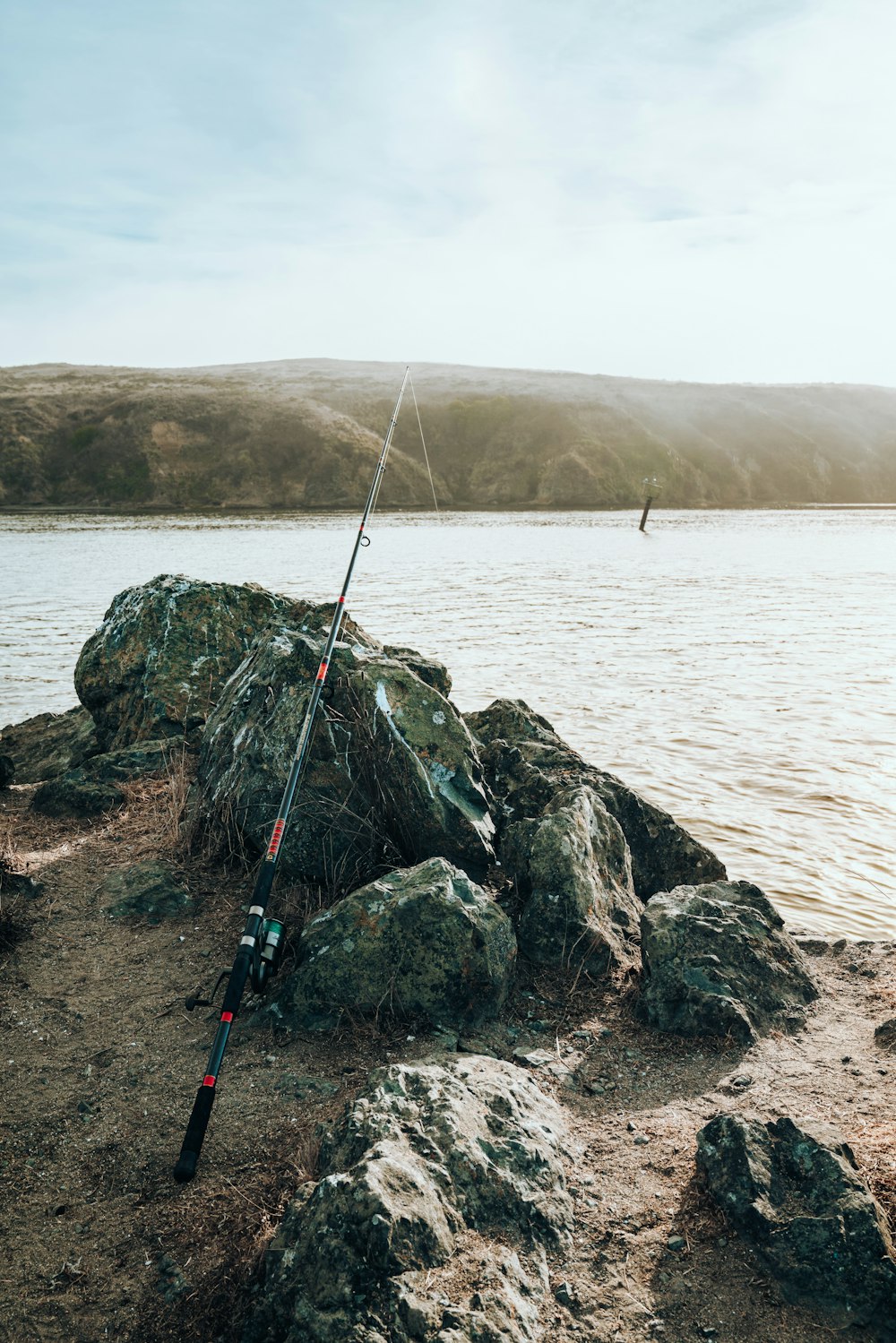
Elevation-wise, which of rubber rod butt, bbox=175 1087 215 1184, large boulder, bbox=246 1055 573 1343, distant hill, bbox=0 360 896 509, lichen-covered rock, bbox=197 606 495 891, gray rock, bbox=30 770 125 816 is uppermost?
distant hill, bbox=0 360 896 509

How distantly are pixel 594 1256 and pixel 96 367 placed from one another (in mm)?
166817

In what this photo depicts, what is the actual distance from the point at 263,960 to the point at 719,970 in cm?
254

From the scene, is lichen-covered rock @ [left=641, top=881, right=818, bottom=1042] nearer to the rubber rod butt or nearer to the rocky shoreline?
the rocky shoreline

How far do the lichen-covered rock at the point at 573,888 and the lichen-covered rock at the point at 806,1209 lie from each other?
1.88m

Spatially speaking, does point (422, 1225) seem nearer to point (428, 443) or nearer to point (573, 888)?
Answer: point (573, 888)

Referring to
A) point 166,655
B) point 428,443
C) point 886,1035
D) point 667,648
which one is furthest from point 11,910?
point 428,443

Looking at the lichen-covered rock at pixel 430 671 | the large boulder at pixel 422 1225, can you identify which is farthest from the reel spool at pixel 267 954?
the lichen-covered rock at pixel 430 671

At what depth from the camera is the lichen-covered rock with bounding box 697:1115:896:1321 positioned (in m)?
3.24

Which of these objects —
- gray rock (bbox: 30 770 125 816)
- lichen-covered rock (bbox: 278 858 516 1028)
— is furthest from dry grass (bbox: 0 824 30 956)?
lichen-covered rock (bbox: 278 858 516 1028)

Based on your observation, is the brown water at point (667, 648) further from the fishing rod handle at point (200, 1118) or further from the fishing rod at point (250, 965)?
the fishing rod handle at point (200, 1118)

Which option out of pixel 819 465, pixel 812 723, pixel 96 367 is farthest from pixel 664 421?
pixel 812 723

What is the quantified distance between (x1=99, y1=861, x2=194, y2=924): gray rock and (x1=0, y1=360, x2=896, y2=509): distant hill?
7822 cm

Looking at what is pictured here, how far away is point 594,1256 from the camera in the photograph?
3.49m

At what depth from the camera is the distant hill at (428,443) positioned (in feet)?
287
